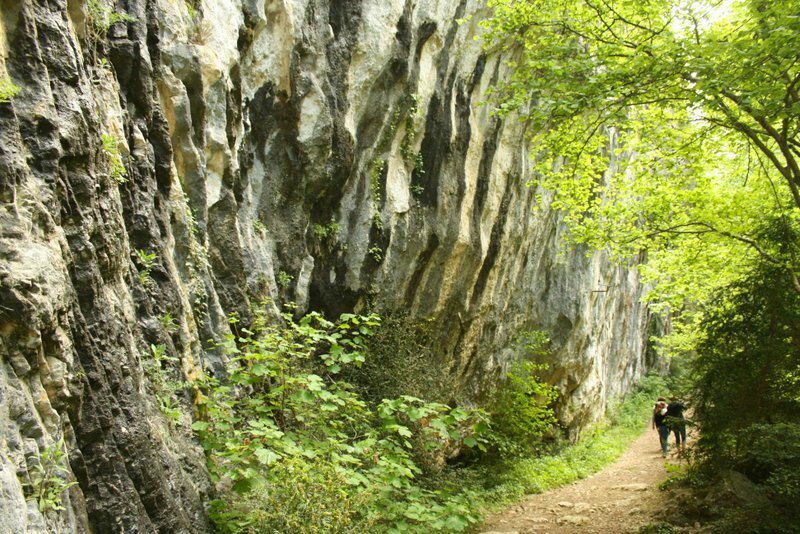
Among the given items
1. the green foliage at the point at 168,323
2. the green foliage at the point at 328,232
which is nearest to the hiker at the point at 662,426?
the green foliage at the point at 328,232

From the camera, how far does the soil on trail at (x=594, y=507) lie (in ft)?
30.0

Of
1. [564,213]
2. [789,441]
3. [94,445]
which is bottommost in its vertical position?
[789,441]

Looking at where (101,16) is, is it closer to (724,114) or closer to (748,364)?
(724,114)

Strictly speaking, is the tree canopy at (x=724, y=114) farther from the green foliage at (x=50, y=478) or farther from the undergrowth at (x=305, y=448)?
the green foliage at (x=50, y=478)

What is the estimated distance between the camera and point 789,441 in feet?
23.7

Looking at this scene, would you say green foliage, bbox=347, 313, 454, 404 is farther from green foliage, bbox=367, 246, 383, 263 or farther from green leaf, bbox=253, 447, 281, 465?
green leaf, bbox=253, 447, 281, 465

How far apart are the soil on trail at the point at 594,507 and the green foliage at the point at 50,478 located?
7351 mm

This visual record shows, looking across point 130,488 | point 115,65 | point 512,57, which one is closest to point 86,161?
point 115,65

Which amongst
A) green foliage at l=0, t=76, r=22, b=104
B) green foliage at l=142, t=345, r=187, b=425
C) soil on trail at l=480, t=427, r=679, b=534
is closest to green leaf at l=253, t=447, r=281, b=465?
green foliage at l=142, t=345, r=187, b=425

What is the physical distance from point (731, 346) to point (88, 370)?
897 centimetres

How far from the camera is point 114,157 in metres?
4.30

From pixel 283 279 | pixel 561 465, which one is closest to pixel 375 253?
pixel 283 279

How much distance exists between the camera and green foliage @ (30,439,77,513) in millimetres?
2576

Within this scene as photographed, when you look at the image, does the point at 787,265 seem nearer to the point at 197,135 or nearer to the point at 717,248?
the point at 717,248
